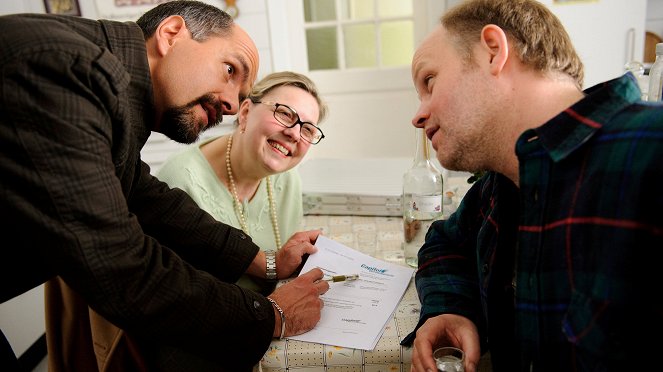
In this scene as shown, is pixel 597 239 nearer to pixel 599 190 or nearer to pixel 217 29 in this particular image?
pixel 599 190

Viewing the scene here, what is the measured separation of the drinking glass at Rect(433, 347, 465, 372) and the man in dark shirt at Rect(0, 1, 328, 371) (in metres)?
0.26

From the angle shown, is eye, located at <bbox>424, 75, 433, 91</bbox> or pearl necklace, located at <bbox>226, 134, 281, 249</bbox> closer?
eye, located at <bbox>424, 75, 433, 91</bbox>

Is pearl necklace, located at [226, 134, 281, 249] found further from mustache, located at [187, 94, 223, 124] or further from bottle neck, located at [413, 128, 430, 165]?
bottle neck, located at [413, 128, 430, 165]

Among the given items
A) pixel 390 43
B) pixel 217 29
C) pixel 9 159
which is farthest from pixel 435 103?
pixel 390 43

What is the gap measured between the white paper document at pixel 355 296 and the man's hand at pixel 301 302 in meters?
0.02

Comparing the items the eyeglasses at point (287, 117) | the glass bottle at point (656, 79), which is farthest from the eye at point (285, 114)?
the glass bottle at point (656, 79)

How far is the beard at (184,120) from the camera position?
1094mm

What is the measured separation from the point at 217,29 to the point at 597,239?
35.2 inches

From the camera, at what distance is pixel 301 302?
3.09ft

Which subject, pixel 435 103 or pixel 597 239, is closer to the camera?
pixel 597 239

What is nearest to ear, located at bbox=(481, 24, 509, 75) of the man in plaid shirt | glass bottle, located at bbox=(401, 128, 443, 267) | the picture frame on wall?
the man in plaid shirt

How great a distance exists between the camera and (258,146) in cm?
149

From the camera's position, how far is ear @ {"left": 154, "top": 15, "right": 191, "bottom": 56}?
1.05 m

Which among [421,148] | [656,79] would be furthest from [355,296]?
[656,79]
